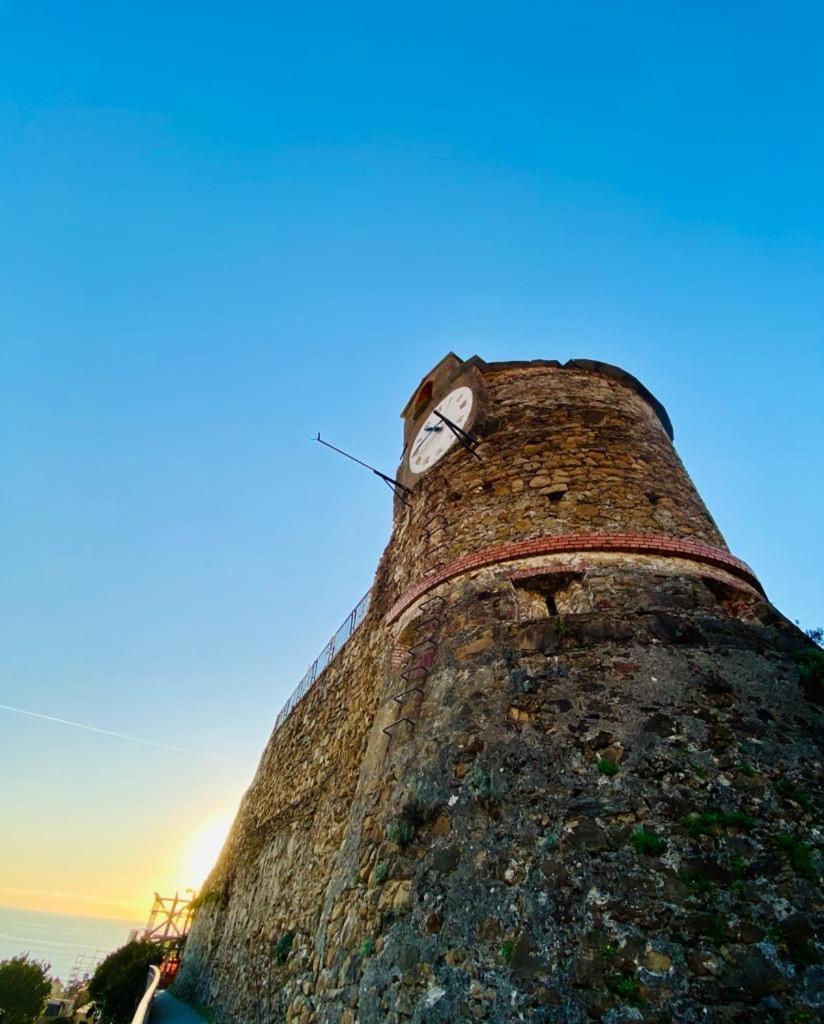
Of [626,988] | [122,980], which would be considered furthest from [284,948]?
[122,980]

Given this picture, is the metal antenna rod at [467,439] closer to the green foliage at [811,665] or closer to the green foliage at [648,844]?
the green foliage at [811,665]

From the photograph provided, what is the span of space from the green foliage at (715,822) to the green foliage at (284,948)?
589 cm

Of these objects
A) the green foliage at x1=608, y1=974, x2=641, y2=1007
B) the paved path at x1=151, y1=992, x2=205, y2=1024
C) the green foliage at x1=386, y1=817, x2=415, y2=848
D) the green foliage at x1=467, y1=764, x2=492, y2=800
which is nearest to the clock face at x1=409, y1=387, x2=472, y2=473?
the green foliage at x1=467, y1=764, x2=492, y2=800

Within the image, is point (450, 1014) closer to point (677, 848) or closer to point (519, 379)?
point (677, 848)

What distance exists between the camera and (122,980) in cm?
1214

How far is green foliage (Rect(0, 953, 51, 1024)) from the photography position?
17.0 meters

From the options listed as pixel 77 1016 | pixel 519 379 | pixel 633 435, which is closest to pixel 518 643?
pixel 633 435

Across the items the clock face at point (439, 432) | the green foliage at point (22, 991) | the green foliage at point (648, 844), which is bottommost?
the green foliage at point (22, 991)

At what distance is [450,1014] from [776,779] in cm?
235

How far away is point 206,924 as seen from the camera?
1255cm

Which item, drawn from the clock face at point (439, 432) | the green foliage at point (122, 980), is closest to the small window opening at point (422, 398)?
the clock face at point (439, 432)

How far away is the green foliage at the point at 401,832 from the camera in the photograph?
155 inches

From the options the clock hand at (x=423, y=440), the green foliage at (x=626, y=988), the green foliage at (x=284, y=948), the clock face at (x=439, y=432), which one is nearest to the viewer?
the green foliage at (x=626, y=988)

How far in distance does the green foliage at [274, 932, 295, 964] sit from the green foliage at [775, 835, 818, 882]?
619 cm
